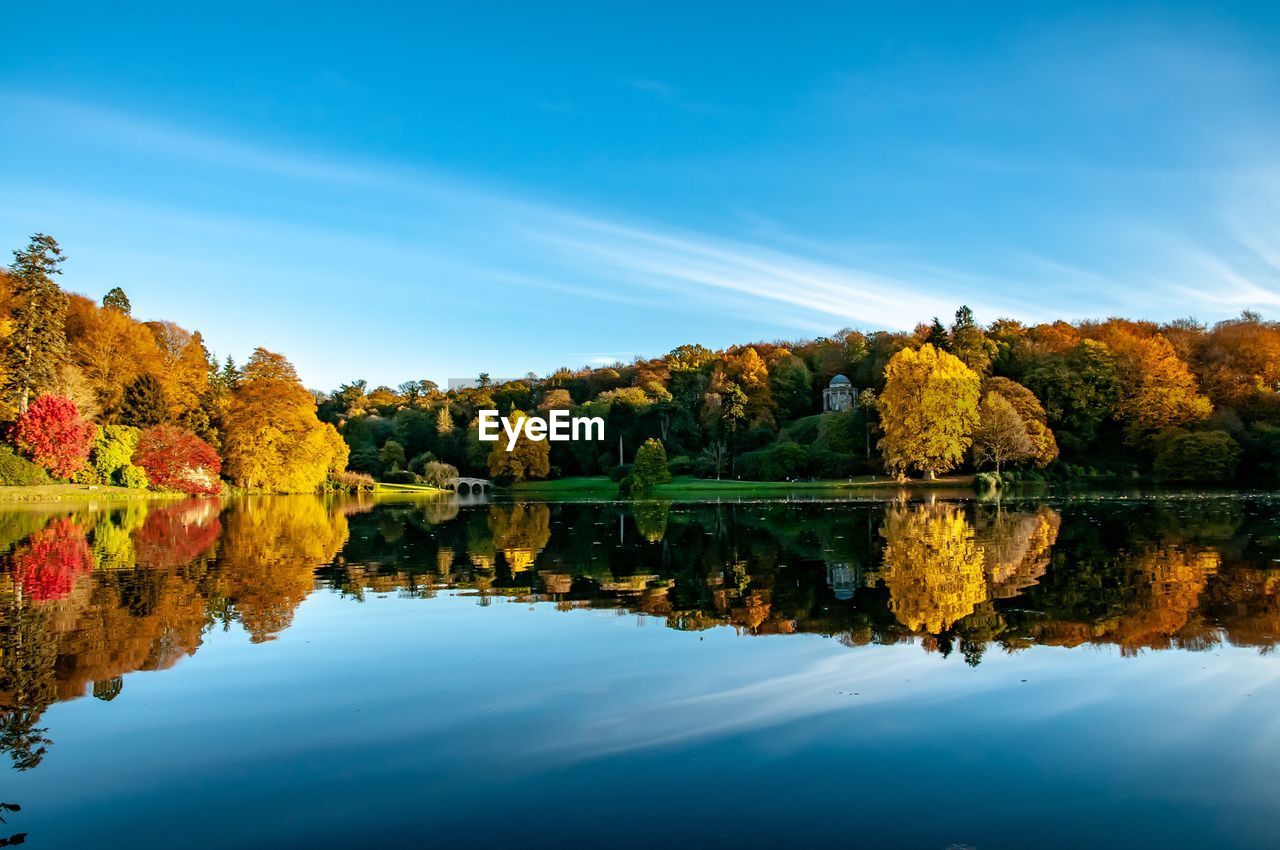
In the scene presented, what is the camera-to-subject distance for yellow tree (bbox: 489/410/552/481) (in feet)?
256

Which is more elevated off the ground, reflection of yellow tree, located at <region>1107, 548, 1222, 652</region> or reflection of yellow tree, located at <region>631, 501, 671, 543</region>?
reflection of yellow tree, located at <region>1107, 548, 1222, 652</region>

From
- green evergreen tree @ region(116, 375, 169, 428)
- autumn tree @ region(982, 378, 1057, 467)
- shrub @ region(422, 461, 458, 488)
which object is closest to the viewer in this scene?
green evergreen tree @ region(116, 375, 169, 428)

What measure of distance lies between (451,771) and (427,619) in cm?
667

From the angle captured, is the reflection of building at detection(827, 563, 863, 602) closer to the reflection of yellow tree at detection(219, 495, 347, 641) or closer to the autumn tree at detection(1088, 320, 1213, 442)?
the reflection of yellow tree at detection(219, 495, 347, 641)

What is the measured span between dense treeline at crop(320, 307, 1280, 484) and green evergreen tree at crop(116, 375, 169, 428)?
1002 inches

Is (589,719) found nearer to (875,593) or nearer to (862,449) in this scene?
(875,593)

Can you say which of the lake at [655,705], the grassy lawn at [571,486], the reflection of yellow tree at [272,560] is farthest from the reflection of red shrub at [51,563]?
the grassy lawn at [571,486]

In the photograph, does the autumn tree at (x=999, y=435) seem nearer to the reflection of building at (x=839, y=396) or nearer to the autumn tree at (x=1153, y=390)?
the autumn tree at (x=1153, y=390)

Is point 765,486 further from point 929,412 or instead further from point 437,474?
point 437,474

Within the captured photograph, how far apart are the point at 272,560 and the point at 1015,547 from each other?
18598 millimetres

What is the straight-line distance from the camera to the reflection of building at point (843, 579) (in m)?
13.8

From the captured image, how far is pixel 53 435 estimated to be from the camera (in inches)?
1861

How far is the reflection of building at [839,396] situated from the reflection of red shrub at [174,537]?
189 feet

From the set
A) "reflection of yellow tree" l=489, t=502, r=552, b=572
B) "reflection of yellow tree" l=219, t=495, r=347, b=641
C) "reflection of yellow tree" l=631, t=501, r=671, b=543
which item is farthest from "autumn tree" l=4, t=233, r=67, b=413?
"reflection of yellow tree" l=631, t=501, r=671, b=543
